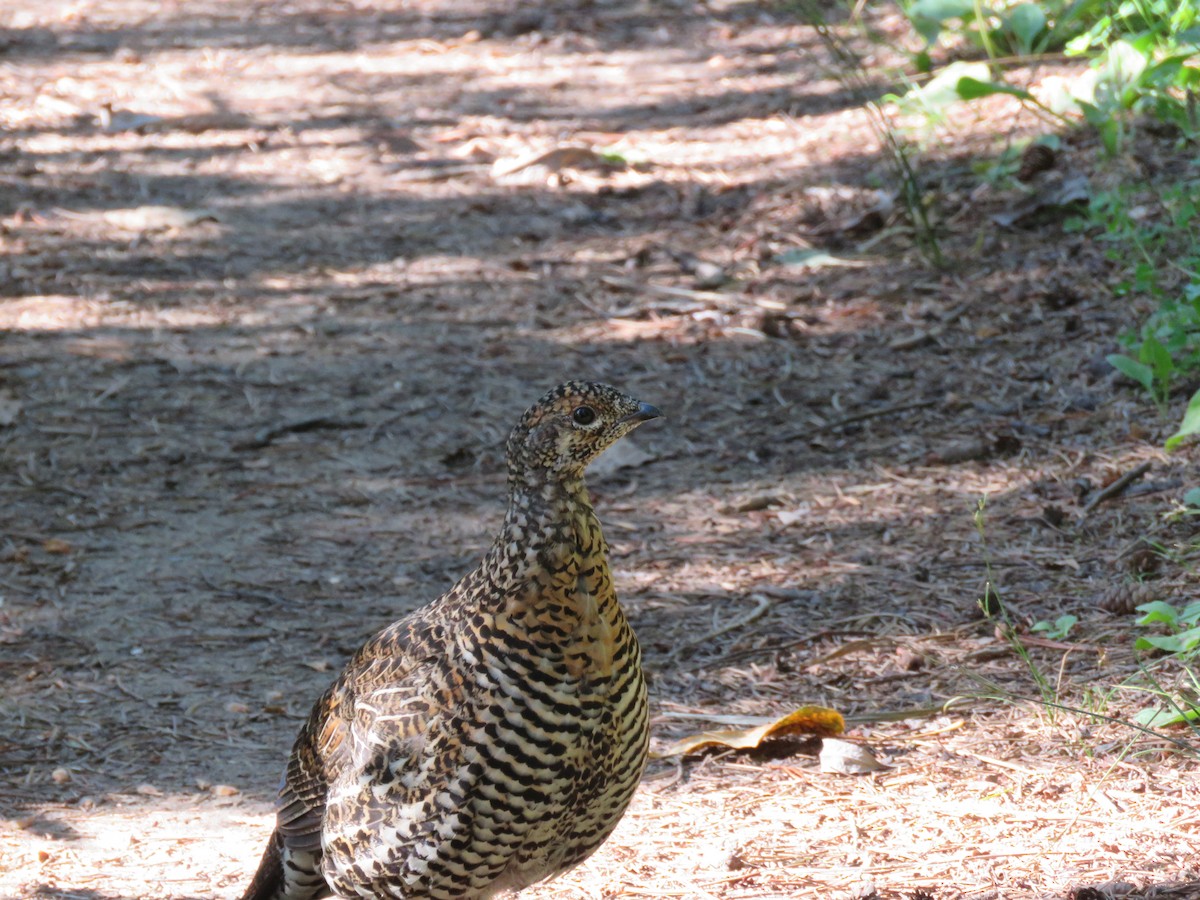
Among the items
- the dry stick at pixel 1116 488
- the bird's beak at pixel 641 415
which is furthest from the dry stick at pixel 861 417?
the bird's beak at pixel 641 415

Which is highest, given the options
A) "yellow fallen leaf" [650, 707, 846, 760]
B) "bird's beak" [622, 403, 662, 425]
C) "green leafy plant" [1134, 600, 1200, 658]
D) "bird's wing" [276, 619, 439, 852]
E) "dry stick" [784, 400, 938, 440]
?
"bird's beak" [622, 403, 662, 425]

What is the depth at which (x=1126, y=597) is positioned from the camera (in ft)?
15.2

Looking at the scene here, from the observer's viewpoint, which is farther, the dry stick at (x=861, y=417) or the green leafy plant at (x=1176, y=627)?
the dry stick at (x=861, y=417)

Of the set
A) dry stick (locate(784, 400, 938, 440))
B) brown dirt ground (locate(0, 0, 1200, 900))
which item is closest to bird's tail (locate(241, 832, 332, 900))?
brown dirt ground (locate(0, 0, 1200, 900))

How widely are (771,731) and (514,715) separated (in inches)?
51.4

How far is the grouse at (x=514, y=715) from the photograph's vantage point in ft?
10.6

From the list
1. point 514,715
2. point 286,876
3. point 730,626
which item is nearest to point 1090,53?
point 730,626

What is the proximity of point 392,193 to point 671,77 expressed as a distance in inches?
116

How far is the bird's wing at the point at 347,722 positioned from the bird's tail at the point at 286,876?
4cm

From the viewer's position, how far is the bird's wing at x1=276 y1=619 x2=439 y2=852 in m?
3.43

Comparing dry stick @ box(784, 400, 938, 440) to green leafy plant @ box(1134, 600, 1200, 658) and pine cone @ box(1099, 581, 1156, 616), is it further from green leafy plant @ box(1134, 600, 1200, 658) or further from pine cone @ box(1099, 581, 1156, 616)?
green leafy plant @ box(1134, 600, 1200, 658)

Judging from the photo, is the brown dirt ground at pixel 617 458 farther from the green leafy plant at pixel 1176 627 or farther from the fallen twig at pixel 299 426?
the green leafy plant at pixel 1176 627

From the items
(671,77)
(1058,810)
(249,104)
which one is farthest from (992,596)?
(249,104)

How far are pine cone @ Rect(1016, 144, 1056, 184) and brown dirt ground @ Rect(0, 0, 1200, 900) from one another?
20cm
